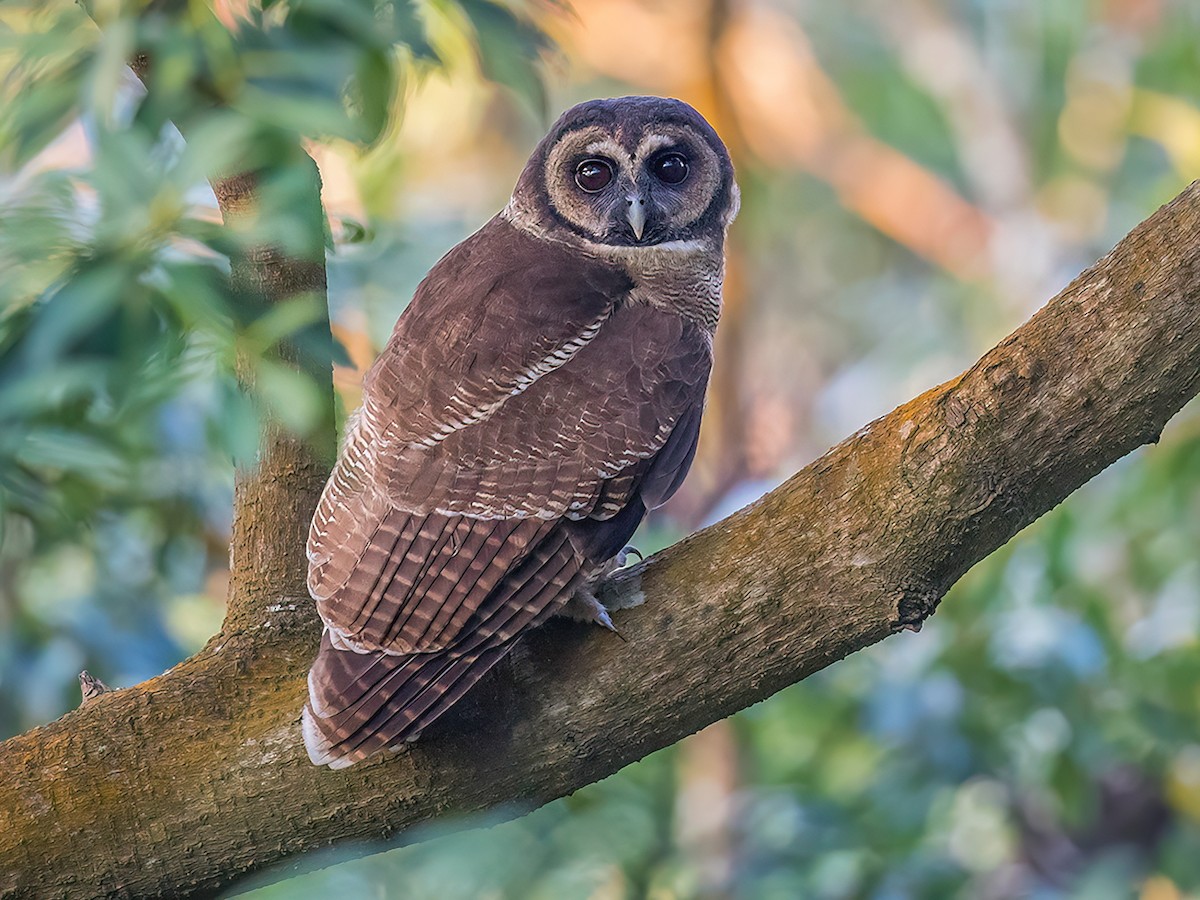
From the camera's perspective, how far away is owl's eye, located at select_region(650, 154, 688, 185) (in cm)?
253

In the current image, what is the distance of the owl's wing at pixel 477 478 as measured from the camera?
192cm

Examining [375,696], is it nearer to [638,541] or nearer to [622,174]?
[622,174]

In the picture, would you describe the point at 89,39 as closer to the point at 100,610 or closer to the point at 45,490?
the point at 45,490

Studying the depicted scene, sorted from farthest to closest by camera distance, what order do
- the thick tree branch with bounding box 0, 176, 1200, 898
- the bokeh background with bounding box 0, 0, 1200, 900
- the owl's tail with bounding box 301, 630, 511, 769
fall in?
the owl's tail with bounding box 301, 630, 511, 769, the thick tree branch with bounding box 0, 176, 1200, 898, the bokeh background with bounding box 0, 0, 1200, 900

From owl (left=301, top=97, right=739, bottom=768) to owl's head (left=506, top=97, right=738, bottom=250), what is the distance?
0.05 metres

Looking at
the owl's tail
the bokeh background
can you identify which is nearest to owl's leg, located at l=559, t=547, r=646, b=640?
the owl's tail

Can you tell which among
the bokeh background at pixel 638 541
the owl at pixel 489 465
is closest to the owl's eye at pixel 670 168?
the owl at pixel 489 465

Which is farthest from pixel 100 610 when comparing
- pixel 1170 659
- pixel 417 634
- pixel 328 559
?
pixel 1170 659

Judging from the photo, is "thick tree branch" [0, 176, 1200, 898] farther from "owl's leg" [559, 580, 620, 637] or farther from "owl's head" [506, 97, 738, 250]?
"owl's head" [506, 97, 738, 250]

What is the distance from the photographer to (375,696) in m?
1.88

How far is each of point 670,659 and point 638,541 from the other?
146cm

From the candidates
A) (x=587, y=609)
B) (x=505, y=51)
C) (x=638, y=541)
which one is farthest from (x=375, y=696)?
(x=638, y=541)

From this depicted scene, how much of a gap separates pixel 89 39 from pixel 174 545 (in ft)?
5.09

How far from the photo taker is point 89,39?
5.23 ft
